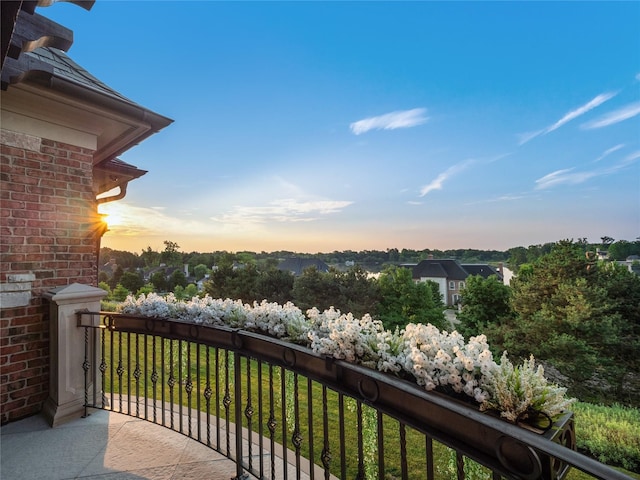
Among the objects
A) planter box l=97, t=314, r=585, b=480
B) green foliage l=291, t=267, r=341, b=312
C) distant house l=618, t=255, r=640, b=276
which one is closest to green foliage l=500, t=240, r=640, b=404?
distant house l=618, t=255, r=640, b=276

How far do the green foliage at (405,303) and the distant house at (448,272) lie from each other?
11.1 meters

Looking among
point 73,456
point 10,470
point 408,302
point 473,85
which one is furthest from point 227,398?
point 408,302

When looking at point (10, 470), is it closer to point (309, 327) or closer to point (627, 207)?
point (309, 327)

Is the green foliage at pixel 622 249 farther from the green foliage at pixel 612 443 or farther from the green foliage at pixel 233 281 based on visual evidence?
the green foliage at pixel 233 281

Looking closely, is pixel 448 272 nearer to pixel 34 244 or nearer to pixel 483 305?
pixel 483 305

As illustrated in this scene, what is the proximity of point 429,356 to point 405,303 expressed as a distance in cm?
2160

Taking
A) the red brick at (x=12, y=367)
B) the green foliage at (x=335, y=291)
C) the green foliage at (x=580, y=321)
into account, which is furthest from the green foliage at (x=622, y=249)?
the red brick at (x=12, y=367)

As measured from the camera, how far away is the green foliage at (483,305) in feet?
60.1

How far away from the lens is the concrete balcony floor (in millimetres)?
1914

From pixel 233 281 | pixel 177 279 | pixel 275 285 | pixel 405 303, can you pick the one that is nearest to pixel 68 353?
pixel 275 285

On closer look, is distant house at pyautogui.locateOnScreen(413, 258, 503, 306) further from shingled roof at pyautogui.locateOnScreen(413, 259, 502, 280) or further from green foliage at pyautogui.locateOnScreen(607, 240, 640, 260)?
green foliage at pyautogui.locateOnScreen(607, 240, 640, 260)

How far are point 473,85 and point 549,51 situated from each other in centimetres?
200

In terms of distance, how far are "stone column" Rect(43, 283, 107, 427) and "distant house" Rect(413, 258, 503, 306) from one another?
32.6 metres

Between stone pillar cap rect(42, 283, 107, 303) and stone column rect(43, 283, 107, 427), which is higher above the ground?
stone pillar cap rect(42, 283, 107, 303)
